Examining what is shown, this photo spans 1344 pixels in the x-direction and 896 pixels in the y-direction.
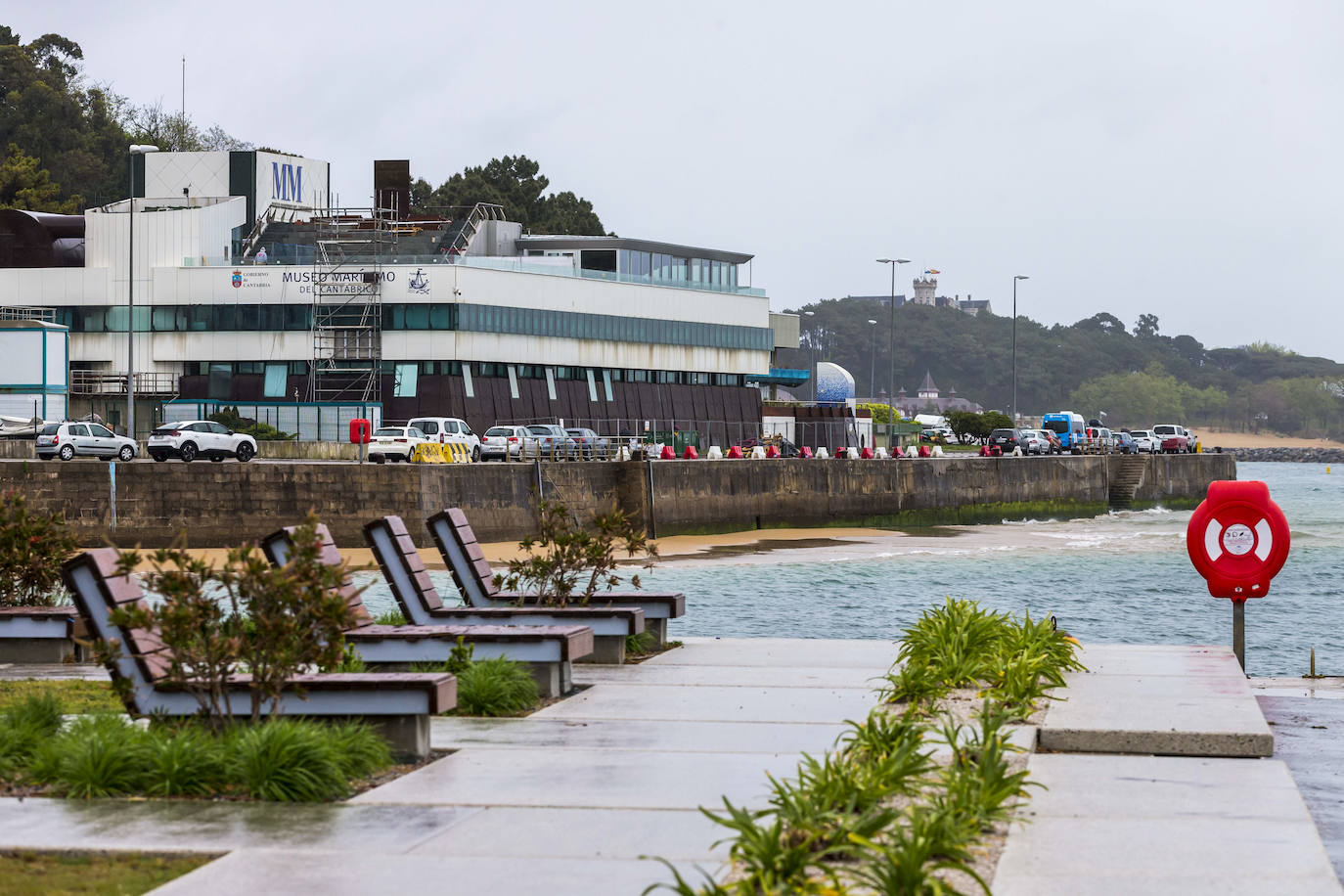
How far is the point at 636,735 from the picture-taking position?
34.1ft

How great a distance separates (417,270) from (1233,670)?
63.1 meters

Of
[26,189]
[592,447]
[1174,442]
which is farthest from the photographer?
[1174,442]

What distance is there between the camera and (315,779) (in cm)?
834

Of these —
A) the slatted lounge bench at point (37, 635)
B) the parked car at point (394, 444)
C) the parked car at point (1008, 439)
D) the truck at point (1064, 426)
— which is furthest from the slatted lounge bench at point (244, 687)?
the truck at point (1064, 426)

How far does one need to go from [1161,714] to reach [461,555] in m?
6.82

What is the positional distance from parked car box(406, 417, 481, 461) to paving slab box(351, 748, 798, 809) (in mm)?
44688

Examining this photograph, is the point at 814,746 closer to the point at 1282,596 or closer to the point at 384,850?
the point at 384,850

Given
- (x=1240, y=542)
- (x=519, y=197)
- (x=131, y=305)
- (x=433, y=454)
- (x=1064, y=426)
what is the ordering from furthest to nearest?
(x=519, y=197)
(x=1064, y=426)
(x=131, y=305)
(x=433, y=454)
(x=1240, y=542)

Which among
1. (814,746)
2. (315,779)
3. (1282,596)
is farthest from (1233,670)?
(1282,596)

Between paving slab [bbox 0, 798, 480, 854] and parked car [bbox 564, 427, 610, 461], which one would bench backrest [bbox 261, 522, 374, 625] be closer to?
paving slab [bbox 0, 798, 480, 854]

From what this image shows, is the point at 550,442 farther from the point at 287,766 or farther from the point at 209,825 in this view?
the point at 209,825

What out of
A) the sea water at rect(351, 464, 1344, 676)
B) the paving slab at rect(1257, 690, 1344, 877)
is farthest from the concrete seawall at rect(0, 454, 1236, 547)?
the paving slab at rect(1257, 690, 1344, 877)

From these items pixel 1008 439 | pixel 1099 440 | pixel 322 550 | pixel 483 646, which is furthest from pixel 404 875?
pixel 1099 440

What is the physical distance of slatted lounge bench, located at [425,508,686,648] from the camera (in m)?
15.0
